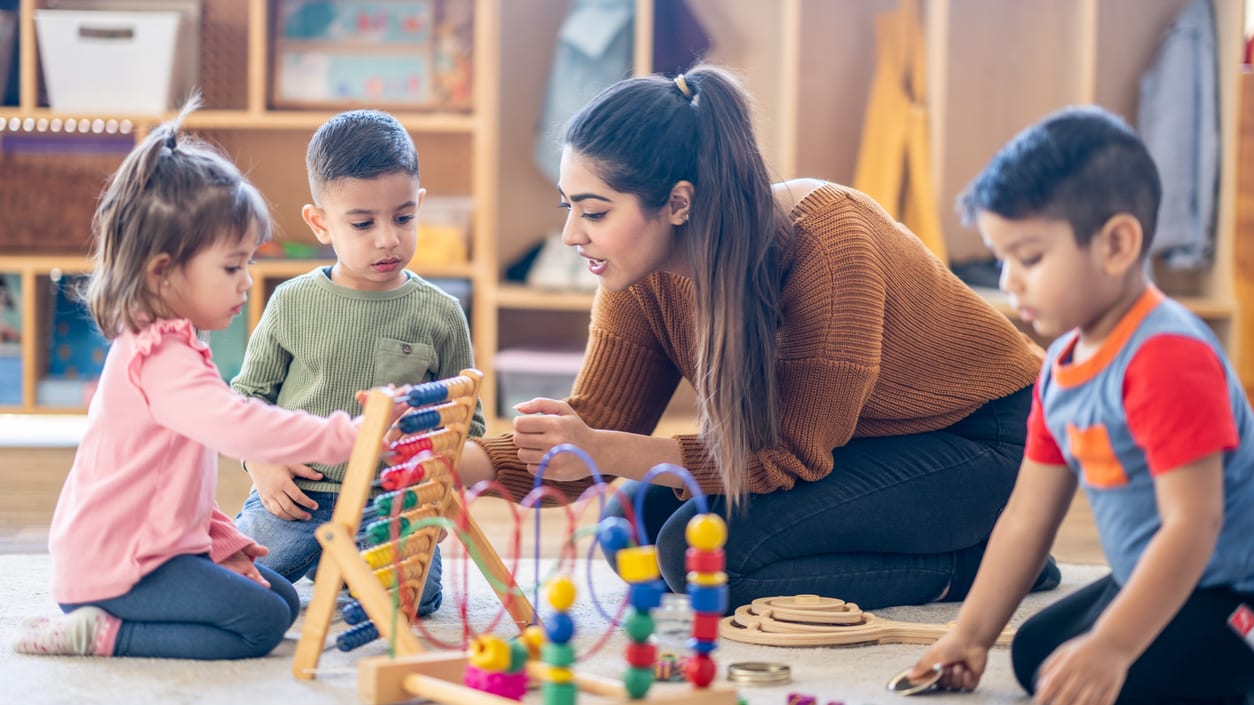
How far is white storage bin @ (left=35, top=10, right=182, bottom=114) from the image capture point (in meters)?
3.21

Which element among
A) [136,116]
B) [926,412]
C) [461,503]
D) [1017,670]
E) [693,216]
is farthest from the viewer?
[136,116]

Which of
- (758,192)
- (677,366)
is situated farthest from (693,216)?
(677,366)

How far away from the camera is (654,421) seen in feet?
6.46

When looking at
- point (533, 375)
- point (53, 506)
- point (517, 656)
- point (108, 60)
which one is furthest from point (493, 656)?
point (108, 60)

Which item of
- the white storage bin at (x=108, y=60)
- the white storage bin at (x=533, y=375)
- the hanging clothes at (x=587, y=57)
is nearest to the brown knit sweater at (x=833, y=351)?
the white storage bin at (x=533, y=375)

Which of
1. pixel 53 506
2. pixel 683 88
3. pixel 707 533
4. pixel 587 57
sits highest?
pixel 683 88

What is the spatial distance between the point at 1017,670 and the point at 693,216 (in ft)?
2.13

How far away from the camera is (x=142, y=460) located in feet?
4.83

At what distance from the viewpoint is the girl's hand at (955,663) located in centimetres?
139

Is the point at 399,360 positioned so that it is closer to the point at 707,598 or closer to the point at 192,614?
the point at 192,614

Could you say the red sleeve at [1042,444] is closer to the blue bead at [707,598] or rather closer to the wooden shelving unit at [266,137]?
the blue bead at [707,598]

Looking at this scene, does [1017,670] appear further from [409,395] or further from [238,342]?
[238,342]

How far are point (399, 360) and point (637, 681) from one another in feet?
2.50

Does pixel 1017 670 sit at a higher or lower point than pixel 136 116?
lower
